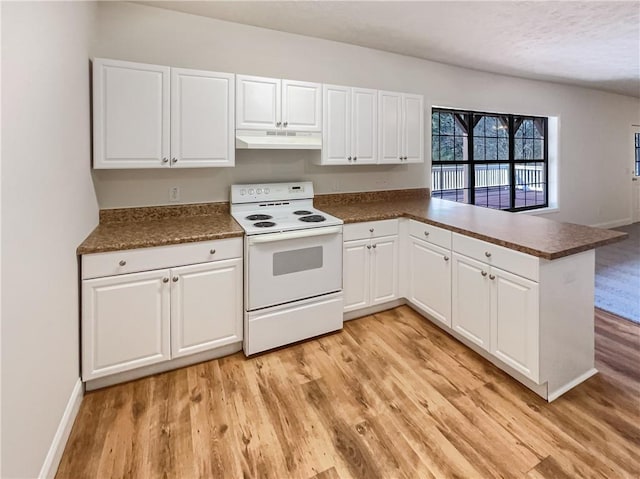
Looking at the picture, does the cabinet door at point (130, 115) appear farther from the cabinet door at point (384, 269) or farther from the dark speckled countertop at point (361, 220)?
the cabinet door at point (384, 269)

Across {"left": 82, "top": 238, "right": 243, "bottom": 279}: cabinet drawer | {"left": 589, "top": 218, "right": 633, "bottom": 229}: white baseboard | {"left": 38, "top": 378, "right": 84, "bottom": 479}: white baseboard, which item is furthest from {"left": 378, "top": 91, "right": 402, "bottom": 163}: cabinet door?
{"left": 589, "top": 218, "right": 633, "bottom": 229}: white baseboard

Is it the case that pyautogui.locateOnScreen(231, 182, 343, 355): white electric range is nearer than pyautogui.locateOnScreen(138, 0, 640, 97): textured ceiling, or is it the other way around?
pyautogui.locateOnScreen(231, 182, 343, 355): white electric range

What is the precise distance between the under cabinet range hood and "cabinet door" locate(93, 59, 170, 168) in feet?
1.72

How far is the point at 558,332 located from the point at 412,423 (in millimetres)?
966

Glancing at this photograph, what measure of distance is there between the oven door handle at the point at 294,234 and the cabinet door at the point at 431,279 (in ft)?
2.38

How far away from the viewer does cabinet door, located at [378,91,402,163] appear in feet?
10.4

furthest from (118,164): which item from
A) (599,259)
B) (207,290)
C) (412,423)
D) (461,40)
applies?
(599,259)

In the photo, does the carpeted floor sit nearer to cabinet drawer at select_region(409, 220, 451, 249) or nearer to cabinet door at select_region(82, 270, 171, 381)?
cabinet drawer at select_region(409, 220, 451, 249)

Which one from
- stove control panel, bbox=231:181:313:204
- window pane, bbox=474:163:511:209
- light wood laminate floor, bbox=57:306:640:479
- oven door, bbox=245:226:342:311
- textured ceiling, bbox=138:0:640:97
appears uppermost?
textured ceiling, bbox=138:0:640:97

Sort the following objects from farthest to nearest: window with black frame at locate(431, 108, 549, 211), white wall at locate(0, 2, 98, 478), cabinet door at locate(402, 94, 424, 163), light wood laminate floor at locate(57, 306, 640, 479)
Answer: window with black frame at locate(431, 108, 549, 211) < cabinet door at locate(402, 94, 424, 163) < light wood laminate floor at locate(57, 306, 640, 479) < white wall at locate(0, 2, 98, 478)

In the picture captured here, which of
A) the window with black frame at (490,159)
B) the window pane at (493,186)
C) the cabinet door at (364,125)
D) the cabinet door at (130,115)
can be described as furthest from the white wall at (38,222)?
the window pane at (493,186)

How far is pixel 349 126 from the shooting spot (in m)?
3.02

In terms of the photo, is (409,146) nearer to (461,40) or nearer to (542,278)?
(461,40)

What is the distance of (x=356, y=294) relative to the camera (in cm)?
284
